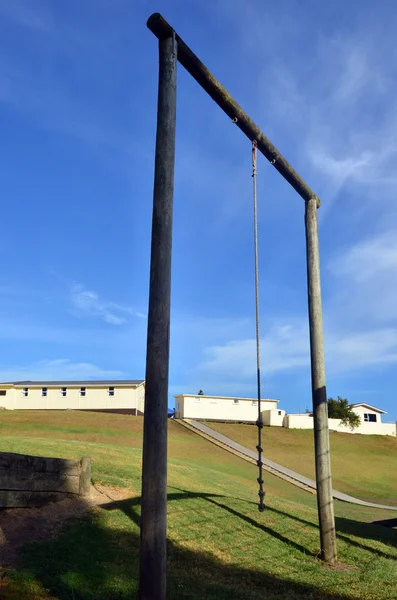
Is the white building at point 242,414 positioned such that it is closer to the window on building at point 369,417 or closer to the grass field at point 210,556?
the window on building at point 369,417

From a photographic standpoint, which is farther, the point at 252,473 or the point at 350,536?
the point at 252,473

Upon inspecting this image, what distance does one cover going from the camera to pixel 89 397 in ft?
188

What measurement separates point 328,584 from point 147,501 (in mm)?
4455

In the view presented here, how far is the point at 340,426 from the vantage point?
6009 centimetres

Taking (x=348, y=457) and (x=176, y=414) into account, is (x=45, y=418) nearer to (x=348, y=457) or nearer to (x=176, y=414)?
(x=176, y=414)

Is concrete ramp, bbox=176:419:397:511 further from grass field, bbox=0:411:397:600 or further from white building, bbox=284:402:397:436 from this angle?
grass field, bbox=0:411:397:600

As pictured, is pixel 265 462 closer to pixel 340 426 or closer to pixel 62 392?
pixel 340 426

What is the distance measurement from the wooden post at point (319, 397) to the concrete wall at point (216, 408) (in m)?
46.7

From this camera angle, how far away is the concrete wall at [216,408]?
188ft

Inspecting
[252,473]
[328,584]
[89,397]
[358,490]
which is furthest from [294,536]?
[89,397]

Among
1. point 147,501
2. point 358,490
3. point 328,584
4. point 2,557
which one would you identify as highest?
point 147,501

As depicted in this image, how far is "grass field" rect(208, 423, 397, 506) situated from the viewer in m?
35.2

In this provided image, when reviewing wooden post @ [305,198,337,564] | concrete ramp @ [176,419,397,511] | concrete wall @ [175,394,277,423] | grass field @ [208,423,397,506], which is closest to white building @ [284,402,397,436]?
grass field @ [208,423,397,506]

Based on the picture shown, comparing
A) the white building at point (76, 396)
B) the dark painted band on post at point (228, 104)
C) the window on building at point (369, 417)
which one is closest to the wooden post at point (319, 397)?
the dark painted band on post at point (228, 104)
